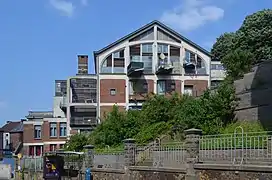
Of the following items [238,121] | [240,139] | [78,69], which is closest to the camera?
[240,139]

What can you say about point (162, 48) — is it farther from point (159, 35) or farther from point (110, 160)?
point (110, 160)

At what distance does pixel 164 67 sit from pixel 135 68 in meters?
4.02

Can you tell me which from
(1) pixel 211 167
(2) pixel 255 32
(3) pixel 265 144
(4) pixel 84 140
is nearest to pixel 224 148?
(1) pixel 211 167

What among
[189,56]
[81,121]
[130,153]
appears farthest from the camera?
[81,121]

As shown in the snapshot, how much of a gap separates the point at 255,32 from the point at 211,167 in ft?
124

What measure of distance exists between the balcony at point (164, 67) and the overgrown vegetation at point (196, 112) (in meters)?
14.5

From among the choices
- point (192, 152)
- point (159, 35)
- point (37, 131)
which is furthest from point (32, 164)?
point (37, 131)

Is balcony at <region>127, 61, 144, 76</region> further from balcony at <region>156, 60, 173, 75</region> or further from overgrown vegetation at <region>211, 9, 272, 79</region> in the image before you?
overgrown vegetation at <region>211, 9, 272, 79</region>

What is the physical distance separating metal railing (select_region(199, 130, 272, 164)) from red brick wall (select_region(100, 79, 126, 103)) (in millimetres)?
48093

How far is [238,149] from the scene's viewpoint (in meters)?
17.5

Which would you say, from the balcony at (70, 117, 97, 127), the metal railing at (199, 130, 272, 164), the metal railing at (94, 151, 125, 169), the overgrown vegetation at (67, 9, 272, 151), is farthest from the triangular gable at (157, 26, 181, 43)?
the metal railing at (199, 130, 272, 164)

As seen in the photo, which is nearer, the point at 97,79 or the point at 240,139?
the point at 240,139

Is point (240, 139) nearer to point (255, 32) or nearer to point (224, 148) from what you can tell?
point (224, 148)

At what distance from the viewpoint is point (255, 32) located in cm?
5325
